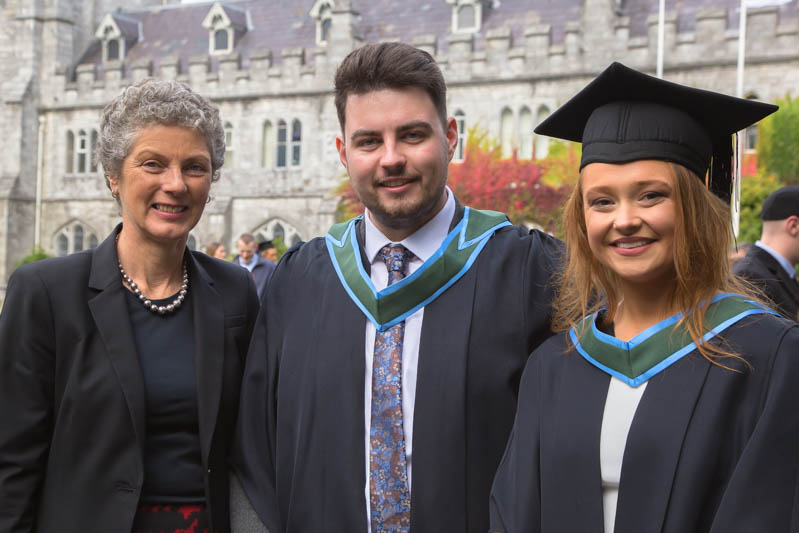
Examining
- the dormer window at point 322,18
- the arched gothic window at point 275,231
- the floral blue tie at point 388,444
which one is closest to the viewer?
the floral blue tie at point 388,444

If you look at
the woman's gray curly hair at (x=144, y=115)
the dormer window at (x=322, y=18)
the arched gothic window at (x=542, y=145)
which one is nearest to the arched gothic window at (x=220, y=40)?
the dormer window at (x=322, y=18)

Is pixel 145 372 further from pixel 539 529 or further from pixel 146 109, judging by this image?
pixel 539 529

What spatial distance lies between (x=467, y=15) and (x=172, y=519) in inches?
1045

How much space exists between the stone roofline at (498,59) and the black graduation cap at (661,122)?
22.0m

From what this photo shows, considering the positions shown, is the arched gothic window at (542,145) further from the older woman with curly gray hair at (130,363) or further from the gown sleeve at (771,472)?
the gown sleeve at (771,472)

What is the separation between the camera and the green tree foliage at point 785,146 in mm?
20281

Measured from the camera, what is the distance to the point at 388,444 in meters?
2.93

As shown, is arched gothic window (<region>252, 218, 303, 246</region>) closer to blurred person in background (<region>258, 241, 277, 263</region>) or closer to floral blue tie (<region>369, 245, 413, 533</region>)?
blurred person in background (<region>258, 241, 277, 263</region>)

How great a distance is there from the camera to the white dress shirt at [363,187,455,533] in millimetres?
2957

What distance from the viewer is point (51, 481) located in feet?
9.82

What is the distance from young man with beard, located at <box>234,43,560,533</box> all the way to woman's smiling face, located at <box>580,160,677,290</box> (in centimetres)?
52

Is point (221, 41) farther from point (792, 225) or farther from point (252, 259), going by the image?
point (792, 225)

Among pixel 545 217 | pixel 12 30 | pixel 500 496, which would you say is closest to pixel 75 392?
pixel 500 496

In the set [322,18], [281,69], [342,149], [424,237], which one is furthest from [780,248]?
[322,18]
